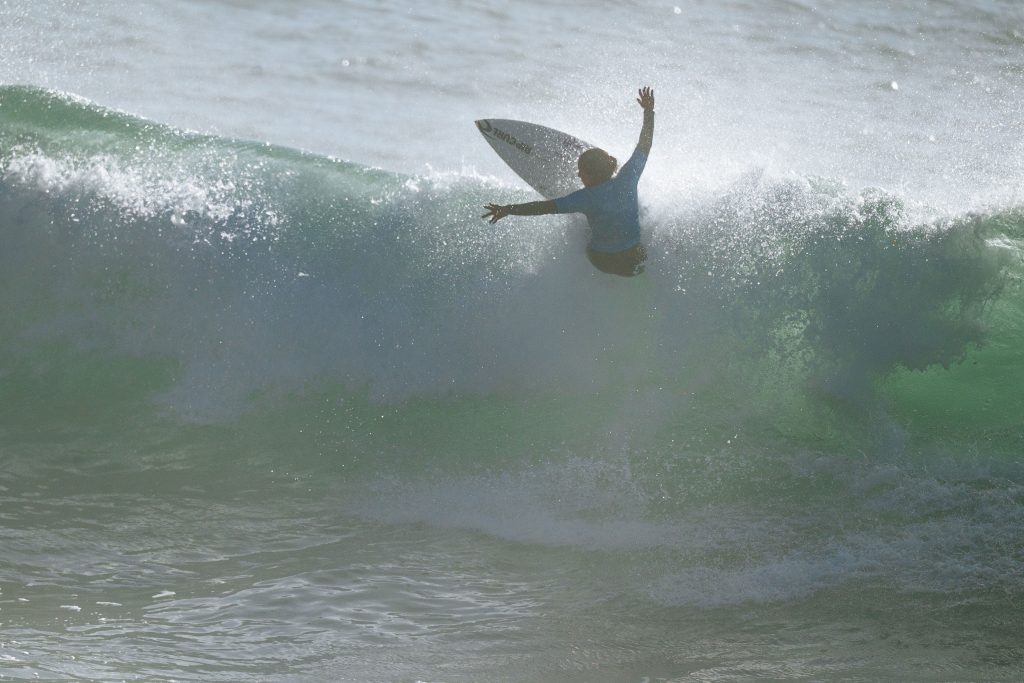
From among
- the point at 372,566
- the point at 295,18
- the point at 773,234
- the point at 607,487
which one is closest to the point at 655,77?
the point at 295,18

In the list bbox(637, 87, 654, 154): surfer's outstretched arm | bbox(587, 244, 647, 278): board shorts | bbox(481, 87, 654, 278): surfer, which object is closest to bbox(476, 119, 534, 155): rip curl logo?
bbox(481, 87, 654, 278): surfer

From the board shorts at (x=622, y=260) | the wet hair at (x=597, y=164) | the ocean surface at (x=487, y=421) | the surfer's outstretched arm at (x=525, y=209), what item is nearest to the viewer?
the ocean surface at (x=487, y=421)

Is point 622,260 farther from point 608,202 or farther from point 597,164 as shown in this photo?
point 597,164

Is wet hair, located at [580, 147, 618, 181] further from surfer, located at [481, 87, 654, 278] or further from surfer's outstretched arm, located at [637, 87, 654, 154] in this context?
surfer's outstretched arm, located at [637, 87, 654, 154]

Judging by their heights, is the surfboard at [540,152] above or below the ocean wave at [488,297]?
above

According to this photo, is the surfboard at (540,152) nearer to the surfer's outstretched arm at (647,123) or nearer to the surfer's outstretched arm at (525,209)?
the surfer's outstretched arm at (647,123)

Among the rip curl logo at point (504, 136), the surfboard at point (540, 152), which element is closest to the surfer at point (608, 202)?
the surfboard at point (540, 152)

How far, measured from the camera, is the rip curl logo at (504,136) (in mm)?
5662

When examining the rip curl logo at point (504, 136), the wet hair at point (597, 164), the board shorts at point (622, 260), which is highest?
the rip curl logo at point (504, 136)

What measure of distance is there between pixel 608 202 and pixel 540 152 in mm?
659

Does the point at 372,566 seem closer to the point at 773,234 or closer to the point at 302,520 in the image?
the point at 302,520

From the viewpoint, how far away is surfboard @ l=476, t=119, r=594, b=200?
559 centimetres

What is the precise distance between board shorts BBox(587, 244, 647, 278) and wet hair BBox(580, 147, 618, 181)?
1.68ft

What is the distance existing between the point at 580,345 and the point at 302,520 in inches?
70.2
